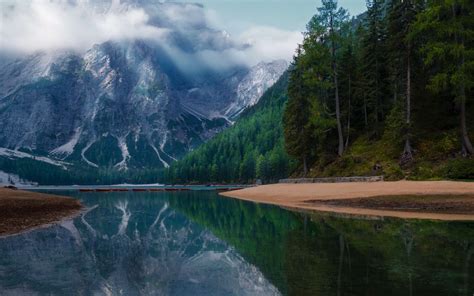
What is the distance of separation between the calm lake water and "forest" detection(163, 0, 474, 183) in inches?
879

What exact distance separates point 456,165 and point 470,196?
8028 millimetres

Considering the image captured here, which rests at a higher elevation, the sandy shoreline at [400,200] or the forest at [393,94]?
the forest at [393,94]

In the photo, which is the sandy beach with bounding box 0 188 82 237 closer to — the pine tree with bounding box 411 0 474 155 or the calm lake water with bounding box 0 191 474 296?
the calm lake water with bounding box 0 191 474 296

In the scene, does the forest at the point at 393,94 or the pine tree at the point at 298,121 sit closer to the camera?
the forest at the point at 393,94

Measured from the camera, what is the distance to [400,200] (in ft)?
118

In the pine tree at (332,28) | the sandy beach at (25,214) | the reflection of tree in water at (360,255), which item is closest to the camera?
the reflection of tree in water at (360,255)

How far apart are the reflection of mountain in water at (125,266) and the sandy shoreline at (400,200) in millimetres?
16318

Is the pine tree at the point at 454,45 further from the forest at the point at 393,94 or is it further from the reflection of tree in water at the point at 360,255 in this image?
the reflection of tree in water at the point at 360,255

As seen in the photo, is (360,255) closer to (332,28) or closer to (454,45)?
(454,45)

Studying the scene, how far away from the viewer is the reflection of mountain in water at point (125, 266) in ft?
44.1

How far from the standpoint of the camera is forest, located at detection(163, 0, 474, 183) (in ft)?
146

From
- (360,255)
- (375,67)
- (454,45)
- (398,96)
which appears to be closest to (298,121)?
(375,67)

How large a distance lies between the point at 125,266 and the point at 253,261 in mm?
5452

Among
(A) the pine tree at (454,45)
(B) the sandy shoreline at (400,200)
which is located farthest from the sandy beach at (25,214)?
(A) the pine tree at (454,45)
